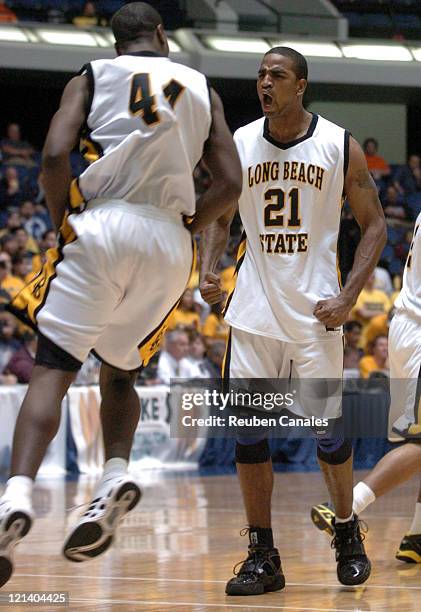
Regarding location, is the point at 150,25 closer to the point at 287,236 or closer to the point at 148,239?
the point at 148,239

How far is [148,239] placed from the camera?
176 inches

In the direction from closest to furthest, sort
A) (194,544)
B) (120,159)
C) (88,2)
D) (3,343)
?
1. (120,159)
2. (194,544)
3. (3,343)
4. (88,2)

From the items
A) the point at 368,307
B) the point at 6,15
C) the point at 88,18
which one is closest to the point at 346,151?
the point at 368,307

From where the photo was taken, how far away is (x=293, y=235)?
5754 mm

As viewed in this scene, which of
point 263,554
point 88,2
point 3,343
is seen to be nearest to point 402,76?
point 88,2

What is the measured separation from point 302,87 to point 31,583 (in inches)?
104

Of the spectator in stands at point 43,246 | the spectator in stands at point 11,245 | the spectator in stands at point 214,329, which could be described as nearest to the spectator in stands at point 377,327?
the spectator in stands at point 214,329

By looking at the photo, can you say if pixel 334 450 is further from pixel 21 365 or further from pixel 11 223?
pixel 11 223

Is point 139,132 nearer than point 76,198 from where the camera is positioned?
Yes

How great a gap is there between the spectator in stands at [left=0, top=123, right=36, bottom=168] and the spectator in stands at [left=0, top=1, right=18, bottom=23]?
5.29 feet

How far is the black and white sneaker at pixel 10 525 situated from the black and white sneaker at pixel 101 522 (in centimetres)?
26

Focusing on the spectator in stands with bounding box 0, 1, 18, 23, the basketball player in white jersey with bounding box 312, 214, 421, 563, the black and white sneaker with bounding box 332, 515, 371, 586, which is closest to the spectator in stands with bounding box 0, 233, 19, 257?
the spectator in stands with bounding box 0, 1, 18, 23

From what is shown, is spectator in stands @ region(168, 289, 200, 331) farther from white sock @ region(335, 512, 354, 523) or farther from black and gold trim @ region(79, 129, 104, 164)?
black and gold trim @ region(79, 129, 104, 164)

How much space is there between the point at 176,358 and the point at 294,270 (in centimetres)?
860
